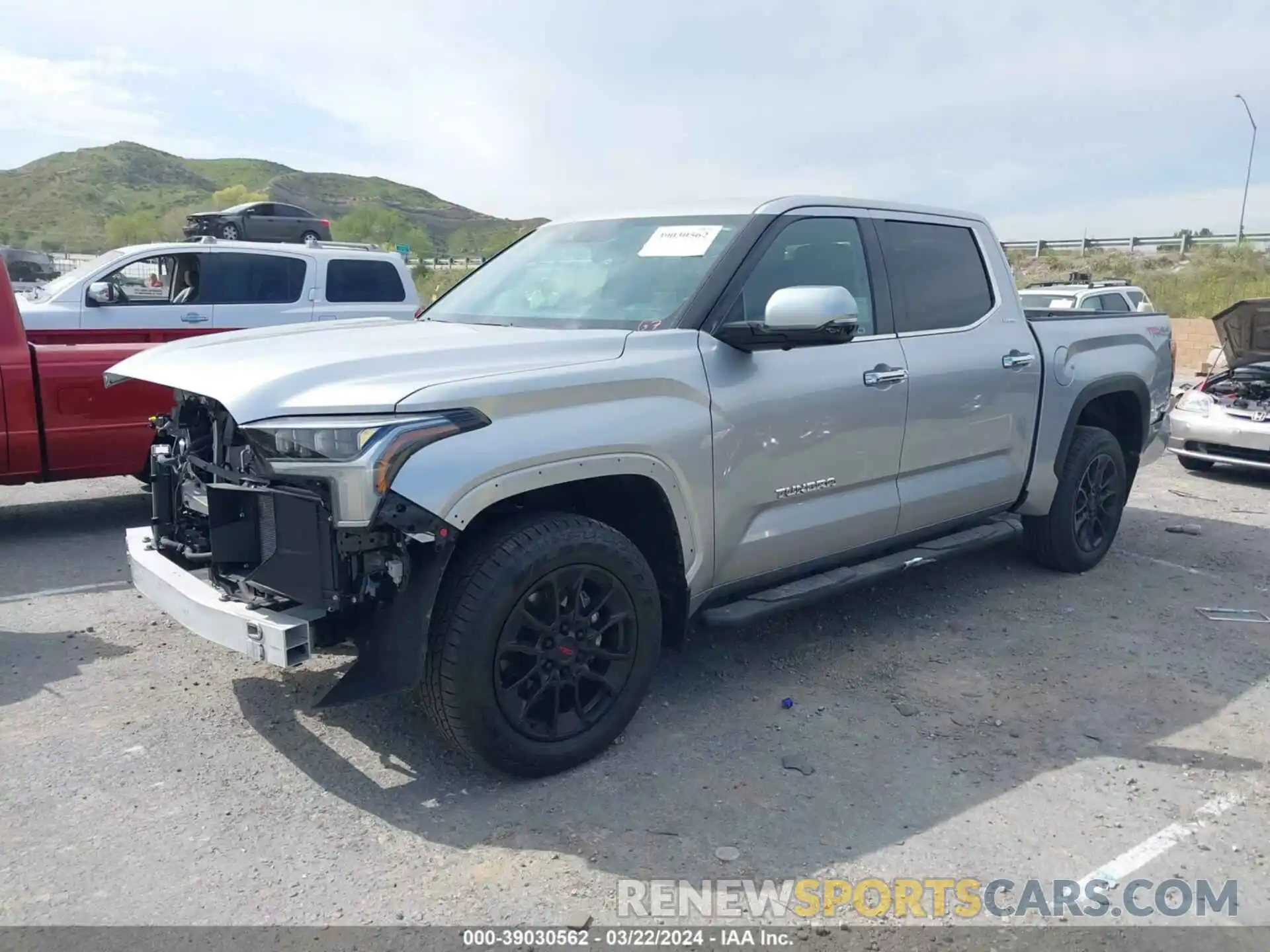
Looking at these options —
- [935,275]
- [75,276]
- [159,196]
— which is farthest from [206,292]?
[159,196]

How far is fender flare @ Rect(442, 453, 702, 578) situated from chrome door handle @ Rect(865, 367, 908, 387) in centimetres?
112

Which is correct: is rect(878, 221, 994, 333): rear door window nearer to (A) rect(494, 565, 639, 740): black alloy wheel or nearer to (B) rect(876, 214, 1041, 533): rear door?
(B) rect(876, 214, 1041, 533): rear door

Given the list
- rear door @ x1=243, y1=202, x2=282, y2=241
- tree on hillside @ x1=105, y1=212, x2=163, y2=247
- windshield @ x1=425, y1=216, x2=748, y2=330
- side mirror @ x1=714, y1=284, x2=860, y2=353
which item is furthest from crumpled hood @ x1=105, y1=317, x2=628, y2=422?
tree on hillside @ x1=105, y1=212, x2=163, y2=247

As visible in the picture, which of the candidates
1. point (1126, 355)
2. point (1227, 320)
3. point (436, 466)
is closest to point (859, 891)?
point (436, 466)

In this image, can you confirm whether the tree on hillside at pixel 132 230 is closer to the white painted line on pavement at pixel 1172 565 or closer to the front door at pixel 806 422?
the white painted line on pavement at pixel 1172 565

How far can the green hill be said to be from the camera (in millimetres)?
72562

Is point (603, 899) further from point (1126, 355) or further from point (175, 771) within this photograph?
point (1126, 355)

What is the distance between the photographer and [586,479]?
3.41m

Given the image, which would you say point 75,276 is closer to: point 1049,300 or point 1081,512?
point 1081,512

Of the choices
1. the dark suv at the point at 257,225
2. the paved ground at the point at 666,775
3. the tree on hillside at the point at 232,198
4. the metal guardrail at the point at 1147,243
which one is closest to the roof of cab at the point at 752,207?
the paved ground at the point at 666,775

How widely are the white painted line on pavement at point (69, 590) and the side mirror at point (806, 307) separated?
3876 mm

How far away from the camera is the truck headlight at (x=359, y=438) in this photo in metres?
2.92

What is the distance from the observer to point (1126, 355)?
19.5ft

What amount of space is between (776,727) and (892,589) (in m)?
1.94
